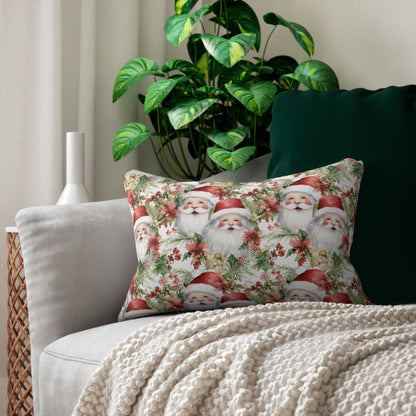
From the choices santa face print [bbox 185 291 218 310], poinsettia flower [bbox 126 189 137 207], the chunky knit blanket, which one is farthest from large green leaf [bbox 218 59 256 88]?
the chunky knit blanket

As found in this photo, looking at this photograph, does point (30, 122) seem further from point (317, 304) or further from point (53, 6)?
point (317, 304)

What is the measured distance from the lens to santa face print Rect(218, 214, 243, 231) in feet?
4.24

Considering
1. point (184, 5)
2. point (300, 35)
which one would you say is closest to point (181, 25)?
point (184, 5)

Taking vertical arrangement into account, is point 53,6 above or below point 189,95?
above

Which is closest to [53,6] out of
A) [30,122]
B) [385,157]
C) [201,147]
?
[30,122]

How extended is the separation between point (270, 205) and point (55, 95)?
3.46 ft

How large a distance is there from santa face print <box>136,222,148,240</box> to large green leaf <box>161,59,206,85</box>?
92 cm

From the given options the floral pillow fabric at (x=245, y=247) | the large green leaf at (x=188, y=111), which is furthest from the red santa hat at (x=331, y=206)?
the large green leaf at (x=188, y=111)

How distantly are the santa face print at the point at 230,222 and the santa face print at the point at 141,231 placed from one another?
0.16 m

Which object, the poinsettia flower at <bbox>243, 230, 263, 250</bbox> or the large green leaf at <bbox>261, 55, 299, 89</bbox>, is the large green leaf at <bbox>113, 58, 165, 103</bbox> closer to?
the large green leaf at <bbox>261, 55, 299, 89</bbox>

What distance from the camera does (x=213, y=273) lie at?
1271 millimetres

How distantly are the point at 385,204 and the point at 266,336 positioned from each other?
0.67m

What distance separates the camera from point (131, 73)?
7.03ft

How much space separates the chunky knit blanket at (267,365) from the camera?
2.39 ft
